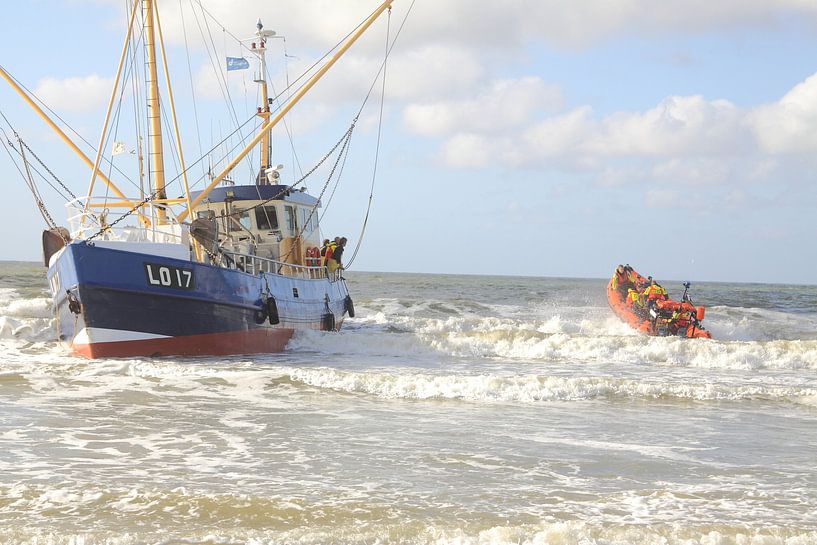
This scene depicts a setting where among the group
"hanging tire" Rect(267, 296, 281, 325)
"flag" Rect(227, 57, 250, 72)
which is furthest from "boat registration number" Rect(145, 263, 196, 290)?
"flag" Rect(227, 57, 250, 72)

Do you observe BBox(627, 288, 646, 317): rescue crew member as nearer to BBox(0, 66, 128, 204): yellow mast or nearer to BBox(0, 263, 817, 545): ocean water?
BBox(0, 263, 817, 545): ocean water

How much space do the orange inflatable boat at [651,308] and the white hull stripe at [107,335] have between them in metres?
14.4

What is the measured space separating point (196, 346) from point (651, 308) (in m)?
14.1

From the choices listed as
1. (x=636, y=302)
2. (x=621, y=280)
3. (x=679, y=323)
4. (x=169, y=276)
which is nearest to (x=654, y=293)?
(x=636, y=302)

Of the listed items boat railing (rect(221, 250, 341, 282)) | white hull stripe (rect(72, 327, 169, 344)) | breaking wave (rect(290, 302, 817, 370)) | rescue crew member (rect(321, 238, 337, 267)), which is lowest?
breaking wave (rect(290, 302, 817, 370))

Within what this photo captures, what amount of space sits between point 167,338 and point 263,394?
167 inches

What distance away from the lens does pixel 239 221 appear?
21156 millimetres

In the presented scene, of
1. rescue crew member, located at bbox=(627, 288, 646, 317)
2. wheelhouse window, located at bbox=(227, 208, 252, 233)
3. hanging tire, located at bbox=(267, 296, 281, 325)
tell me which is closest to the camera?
hanging tire, located at bbox=(267, 296, 281, 325)

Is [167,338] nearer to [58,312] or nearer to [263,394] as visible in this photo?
[58,312]

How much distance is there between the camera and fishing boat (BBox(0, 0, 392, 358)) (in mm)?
14914

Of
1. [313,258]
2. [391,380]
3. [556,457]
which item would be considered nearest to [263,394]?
[391,380]

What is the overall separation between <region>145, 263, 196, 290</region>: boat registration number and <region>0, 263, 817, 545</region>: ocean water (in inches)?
55.2

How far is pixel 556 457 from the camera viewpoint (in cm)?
802

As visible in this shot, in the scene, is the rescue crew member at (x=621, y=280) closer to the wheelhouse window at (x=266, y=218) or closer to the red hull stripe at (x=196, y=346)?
the wheelhouse window at (x=266, y=218)
